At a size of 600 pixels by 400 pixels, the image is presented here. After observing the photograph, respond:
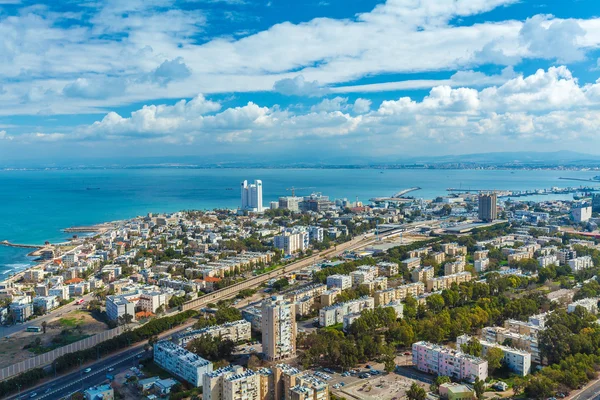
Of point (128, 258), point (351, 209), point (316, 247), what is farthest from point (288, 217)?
point (128, 258)

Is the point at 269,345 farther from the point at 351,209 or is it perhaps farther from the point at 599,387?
the point at 351,209

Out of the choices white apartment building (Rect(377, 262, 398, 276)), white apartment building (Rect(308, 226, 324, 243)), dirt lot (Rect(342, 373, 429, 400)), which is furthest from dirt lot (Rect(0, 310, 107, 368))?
white apartment building (Rect(308, 226, 324, 243))

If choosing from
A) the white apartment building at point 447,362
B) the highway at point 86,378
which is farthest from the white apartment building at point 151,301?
the white apartment building at point 447,362

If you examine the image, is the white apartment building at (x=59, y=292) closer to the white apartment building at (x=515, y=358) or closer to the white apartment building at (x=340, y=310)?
the white apartment building at (x=340, y=310)

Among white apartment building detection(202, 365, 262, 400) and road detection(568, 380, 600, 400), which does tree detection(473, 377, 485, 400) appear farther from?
white apartment building detection(202, 365, 262, 400)

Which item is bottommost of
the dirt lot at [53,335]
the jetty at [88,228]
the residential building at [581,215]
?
the dirt lot at [53,335]

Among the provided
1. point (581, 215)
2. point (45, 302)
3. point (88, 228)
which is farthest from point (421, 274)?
point (88, 228)
